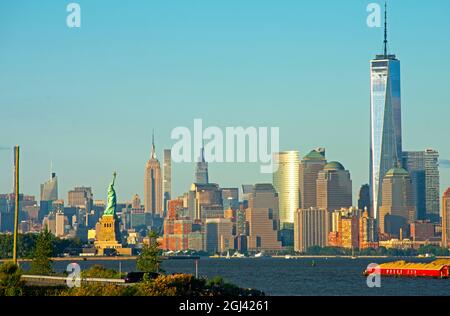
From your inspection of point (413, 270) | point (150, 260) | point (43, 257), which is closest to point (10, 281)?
point (150, 260)

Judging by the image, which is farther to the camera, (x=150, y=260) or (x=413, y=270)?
(x=413, y=270)

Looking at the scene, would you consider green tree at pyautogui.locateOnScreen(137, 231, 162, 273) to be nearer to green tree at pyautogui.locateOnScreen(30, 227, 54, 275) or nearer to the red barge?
green tree at pyautogui.locateOnScreen(30, 227, 54, 275)

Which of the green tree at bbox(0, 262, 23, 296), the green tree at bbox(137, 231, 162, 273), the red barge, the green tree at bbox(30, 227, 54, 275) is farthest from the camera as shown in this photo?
the red barge

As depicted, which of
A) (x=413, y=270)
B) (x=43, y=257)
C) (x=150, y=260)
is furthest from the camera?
(x=413, y=270)

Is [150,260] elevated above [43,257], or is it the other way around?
[150,260]

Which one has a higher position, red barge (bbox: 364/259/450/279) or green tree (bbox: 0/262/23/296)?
green tree (bbox: 0/262/23/296)

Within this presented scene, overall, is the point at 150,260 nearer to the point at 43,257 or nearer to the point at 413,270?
the point at 43,257

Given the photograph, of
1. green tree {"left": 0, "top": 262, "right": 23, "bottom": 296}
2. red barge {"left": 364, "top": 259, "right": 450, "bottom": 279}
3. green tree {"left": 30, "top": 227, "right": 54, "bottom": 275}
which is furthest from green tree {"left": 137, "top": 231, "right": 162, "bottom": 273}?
red barge {"left": 364, "top": 259, "right": 450, "bottom": 279}

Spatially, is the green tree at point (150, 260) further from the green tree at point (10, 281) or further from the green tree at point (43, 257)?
the green tree at point (10, 281)
